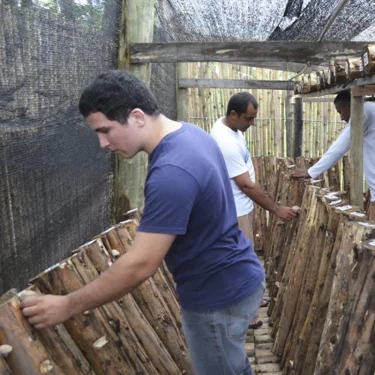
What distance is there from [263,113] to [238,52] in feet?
17.0

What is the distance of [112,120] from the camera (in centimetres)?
186

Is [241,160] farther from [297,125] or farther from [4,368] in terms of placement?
[297,125]

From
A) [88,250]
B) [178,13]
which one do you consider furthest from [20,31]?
[178,13]

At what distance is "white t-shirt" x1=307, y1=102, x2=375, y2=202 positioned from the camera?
15.2ft

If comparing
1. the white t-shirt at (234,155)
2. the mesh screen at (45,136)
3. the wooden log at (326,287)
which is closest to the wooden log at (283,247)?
the white t-shirt at (234,155)

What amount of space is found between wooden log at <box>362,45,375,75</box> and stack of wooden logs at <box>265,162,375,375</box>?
767mm

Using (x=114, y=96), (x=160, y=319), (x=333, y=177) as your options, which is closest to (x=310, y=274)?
(x=160, y=319)

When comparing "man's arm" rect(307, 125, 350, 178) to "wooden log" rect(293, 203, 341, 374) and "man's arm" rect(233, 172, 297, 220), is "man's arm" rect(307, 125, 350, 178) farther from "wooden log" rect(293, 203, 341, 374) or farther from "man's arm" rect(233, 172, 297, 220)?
"wooden log" rect(293, 203, 341, 374)

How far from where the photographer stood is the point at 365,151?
5.00 metres

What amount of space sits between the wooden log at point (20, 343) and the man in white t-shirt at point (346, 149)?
10.4 feet

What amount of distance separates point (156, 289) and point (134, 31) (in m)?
2.14

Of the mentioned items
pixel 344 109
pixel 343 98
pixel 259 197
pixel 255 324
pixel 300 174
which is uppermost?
pixel 343 98

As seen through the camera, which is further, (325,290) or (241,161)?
(241,161)

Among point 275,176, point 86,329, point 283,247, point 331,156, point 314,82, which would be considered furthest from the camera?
point 275,176
